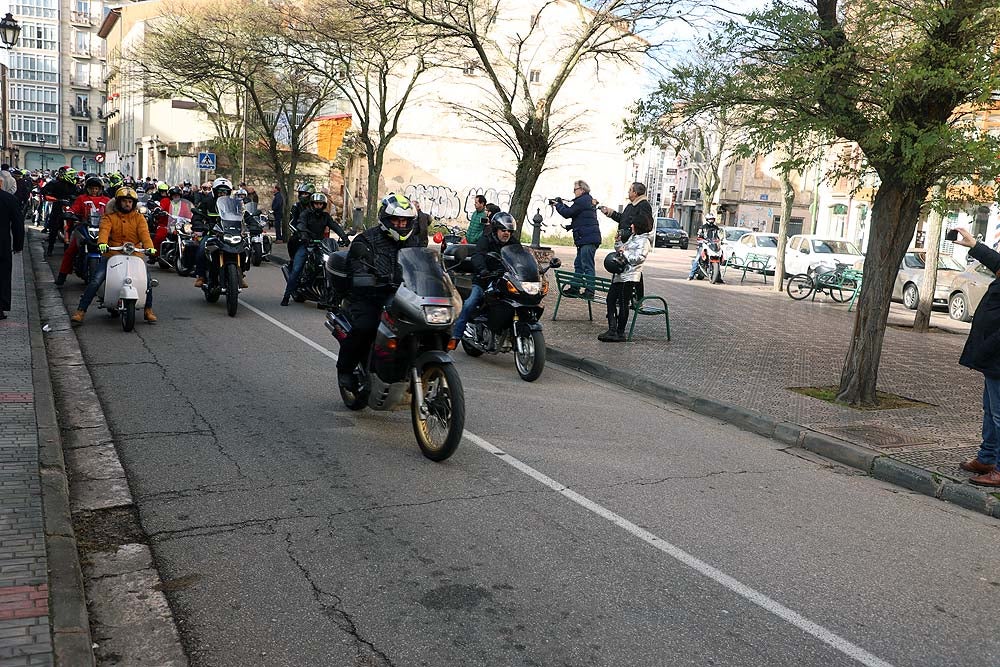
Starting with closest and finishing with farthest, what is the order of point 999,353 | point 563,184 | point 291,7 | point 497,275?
point 999,353
point 497,275
point 291,7
point 563,184

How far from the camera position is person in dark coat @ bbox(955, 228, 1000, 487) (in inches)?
244

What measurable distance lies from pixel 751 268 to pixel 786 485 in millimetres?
22948

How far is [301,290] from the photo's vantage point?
14.5 m

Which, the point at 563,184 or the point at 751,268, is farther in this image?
the point at 563,184

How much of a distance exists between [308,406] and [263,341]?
343 centimetres

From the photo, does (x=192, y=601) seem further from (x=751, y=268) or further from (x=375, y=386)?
(x=751, y=268)

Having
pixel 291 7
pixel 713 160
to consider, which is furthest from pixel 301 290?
pixel 713 160

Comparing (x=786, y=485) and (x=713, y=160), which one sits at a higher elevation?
(x=713, y=160)

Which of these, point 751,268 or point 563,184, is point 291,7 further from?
point 563,184

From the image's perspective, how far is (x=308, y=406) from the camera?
7734mm

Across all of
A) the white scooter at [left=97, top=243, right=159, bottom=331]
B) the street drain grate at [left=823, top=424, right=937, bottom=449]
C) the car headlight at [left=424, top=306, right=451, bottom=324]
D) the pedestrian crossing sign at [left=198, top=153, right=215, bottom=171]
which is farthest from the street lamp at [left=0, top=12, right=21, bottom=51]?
the street drain grate at [left=823, top=424, right=937, bottom=449]

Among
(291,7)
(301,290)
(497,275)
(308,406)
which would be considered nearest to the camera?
(308,406)

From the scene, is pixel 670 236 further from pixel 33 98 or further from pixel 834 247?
pixel 33 98

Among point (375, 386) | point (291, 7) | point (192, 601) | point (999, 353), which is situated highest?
point (291, 7)
